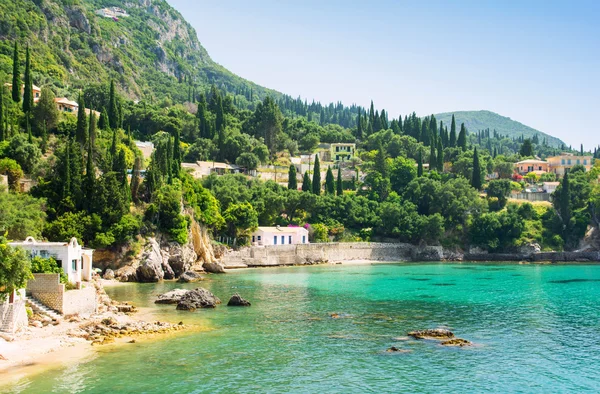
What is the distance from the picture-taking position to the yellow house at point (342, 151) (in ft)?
418

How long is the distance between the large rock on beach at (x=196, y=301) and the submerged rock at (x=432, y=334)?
13.5 m

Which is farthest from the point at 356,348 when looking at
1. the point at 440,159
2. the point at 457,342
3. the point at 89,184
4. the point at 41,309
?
the point at 440,159

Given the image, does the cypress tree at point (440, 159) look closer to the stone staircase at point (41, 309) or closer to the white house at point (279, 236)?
the white house at point (279, 236)

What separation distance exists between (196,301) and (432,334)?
48.9 ft

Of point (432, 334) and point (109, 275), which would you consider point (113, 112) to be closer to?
point (109, 275)

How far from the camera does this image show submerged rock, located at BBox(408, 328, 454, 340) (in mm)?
28984

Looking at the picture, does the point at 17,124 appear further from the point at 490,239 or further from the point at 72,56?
the point at 72,56

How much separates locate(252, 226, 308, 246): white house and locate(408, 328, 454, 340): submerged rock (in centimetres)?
4743

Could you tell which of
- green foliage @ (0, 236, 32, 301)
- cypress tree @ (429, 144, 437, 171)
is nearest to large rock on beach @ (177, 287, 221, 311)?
green foliage @ (0, 236, 32, 301)

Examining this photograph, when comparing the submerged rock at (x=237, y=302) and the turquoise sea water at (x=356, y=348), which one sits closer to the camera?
the turquoise sea water at (x=356, y=348)

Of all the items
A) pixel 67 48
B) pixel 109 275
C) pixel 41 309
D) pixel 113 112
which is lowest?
pixel 109 275

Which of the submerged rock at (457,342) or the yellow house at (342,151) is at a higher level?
the yellow house at (342,151)

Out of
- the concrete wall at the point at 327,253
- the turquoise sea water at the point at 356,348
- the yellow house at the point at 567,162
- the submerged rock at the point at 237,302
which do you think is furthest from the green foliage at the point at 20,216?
the yellow house at the point at 567,162

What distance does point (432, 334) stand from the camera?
1157 inches
